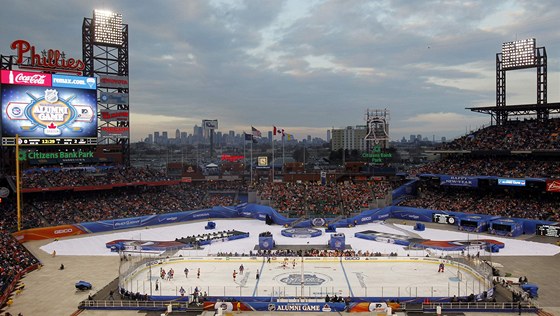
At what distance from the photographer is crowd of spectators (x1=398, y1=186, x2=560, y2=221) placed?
55.2 meters

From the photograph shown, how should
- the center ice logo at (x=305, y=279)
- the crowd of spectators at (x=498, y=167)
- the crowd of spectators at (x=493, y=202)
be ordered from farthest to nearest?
the crowd of spectators at (x=498, y=167) < the crowd of spectators at (x=493, y=202) < the center ice logo at (x=305, y=279)

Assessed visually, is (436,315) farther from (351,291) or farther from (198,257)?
(198,257)

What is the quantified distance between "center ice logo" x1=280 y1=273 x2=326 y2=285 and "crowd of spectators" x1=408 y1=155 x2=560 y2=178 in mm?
36438

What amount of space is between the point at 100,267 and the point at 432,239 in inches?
1344

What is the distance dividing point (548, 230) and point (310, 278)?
31.8 metres

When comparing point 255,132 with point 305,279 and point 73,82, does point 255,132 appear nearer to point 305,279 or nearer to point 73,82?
point 73,82

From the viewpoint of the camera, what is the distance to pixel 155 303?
29797mm

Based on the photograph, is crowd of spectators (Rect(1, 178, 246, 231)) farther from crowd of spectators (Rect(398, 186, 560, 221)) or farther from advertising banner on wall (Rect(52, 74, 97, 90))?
crowd of spectators (Rect(398, 186, 560, 221))

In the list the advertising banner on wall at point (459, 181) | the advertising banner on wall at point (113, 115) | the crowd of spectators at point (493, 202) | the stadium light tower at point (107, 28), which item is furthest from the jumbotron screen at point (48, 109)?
the advertising banner on wall at point (459, 181)

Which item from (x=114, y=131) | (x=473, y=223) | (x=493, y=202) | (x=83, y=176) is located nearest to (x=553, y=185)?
(x=493, y=202)

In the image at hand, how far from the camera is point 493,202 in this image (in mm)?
59938

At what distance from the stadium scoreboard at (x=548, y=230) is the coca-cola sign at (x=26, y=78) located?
2373 inches

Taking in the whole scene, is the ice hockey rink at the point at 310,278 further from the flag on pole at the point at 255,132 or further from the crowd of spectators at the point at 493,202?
the flag on pole at the point at 255,132

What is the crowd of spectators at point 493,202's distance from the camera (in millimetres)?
55150
